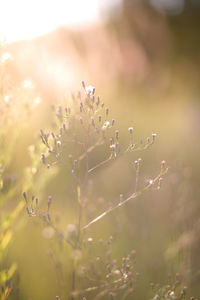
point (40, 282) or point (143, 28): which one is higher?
point (143, 28)

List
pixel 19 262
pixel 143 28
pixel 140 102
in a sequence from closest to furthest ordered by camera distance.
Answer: pixel 19 262 → pixel 140 102 → pixel 143 28

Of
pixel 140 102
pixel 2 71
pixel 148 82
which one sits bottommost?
pixel 2 71

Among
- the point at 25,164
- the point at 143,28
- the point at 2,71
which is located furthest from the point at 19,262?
the point at 143,28

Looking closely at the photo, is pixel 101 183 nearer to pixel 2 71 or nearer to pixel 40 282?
pixel 40 282

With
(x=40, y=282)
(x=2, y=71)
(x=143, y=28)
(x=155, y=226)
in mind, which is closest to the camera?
(x=2, y=71)

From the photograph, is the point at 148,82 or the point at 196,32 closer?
the point at 148,82

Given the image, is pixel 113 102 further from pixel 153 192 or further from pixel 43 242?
pixel 43 242
